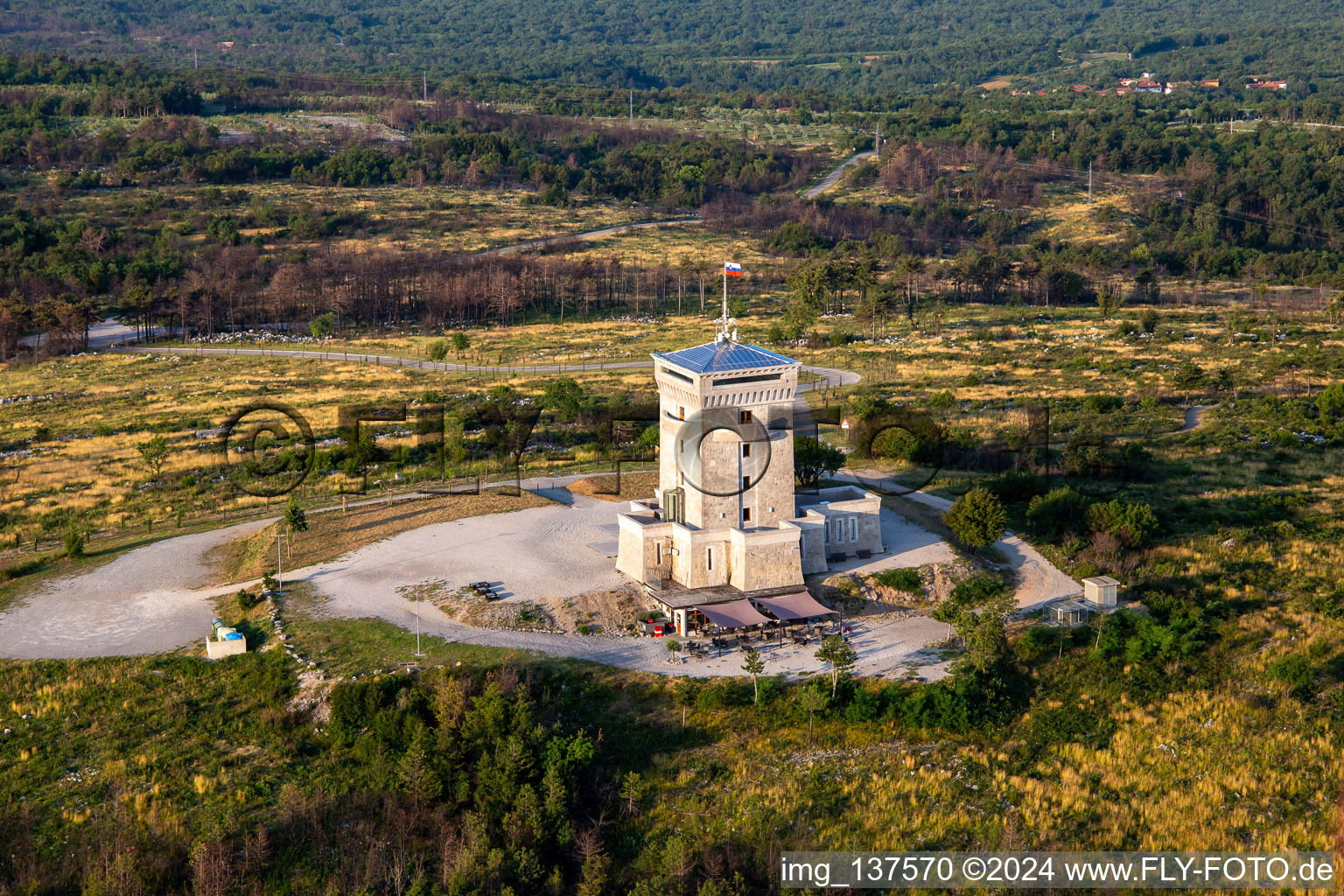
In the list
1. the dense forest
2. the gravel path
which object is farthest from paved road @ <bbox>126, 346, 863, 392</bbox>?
the gravel path

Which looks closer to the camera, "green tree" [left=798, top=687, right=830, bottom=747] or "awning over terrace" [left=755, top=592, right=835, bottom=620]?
"green tree" [left=798, top=687, right=830, bottom=747]

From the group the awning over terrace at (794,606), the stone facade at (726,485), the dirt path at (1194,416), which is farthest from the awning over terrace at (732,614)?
the dirt path at (1194,416)

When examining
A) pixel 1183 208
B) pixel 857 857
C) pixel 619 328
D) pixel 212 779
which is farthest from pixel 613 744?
pixel 1183 208

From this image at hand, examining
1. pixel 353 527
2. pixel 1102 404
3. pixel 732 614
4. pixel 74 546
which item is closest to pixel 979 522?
pixel 732 614

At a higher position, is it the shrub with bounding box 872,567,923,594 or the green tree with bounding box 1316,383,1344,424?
the green tree with bounding box 1316,383,1344,424

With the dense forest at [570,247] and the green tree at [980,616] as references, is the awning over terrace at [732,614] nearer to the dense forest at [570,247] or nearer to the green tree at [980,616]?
the green tree at [980,616]

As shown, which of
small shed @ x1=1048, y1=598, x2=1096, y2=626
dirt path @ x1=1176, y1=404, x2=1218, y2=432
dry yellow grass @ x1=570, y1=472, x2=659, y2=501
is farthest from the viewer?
dirt path @ x1=1176, y1=404, x2=1218, y2=432

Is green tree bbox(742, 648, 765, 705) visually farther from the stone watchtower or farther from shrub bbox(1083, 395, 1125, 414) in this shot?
shrub bbox(1083, 395, 1125, 414)
